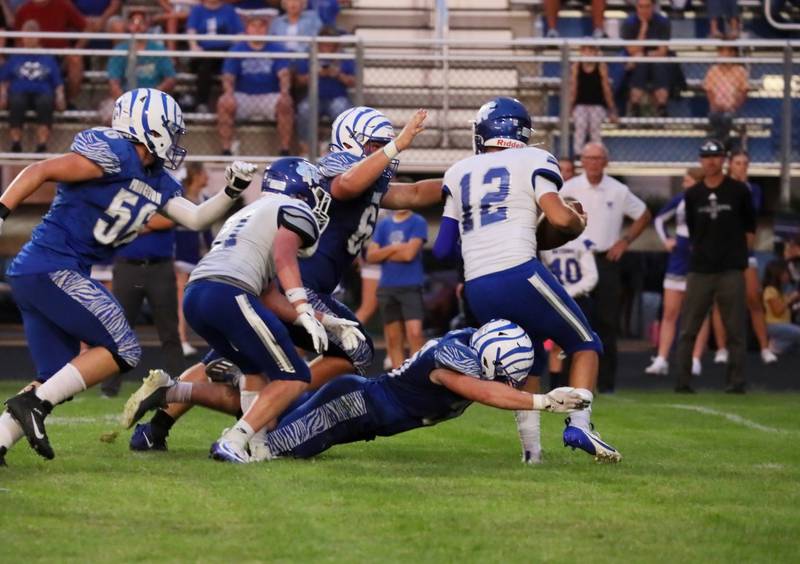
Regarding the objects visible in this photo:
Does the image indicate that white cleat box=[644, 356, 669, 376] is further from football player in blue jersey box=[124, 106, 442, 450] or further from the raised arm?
the raised arm

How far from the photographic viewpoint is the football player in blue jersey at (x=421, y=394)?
7.27m

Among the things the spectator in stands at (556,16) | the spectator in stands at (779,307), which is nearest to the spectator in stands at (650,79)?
the spectator in stands at (556,16)

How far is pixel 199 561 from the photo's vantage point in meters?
5.00

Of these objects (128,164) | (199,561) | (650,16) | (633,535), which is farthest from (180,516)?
(650,16)

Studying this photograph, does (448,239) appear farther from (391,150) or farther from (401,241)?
(401,241)

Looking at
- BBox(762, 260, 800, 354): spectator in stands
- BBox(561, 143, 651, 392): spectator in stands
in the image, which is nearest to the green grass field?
BBox(561, 143, 651, 392): spectator in stands

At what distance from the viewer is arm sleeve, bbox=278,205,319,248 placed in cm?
736

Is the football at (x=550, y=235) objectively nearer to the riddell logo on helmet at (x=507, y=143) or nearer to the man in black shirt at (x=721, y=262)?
the riddell logo on helmet at (x=507, y=143)

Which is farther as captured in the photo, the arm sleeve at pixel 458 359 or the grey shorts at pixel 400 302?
the grey shorts at pixel 400 302

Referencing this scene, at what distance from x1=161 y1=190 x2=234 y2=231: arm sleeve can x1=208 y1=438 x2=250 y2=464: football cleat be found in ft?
3.25

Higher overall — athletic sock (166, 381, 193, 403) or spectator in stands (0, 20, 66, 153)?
spectator in stands (0, 20, 66, 153)

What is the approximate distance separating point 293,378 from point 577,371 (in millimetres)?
1346

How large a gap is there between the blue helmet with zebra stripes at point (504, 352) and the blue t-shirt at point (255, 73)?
825 centimetres

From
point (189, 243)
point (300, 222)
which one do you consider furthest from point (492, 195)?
point (189, 243)
